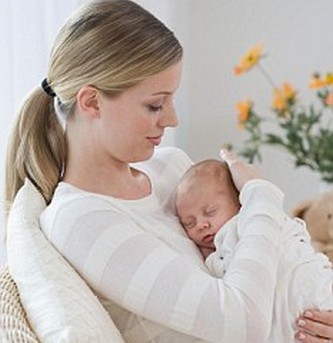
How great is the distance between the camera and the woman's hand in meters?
1.46

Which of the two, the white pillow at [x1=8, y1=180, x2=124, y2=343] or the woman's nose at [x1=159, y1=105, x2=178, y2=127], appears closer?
the white pillow at [x1=8, y1=180, x2=124, y2=343]

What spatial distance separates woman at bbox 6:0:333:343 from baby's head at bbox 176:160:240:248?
0.03m

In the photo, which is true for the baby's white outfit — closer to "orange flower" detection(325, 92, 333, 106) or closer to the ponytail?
the ponytail

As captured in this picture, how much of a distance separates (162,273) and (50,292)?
0.18m

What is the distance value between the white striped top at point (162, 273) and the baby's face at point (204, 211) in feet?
0.37

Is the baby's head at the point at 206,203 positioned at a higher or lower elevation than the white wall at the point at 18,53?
lower

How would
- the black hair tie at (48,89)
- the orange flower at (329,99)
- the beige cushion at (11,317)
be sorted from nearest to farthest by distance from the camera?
1. the beige cushion at (11,317)
2. the black hair tie at (48,89)
3. the orange flower at (329,99)

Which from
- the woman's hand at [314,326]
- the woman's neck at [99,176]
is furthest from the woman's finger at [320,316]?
the woman's neck at [99,176]

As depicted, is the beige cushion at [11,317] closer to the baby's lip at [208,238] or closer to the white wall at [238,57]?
the baby's lip at [208,238]

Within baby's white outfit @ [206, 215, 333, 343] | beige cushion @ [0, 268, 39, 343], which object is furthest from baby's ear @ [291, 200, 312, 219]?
beige cushion @ [0, 268, 39, 343]

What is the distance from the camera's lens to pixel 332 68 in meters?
3.01

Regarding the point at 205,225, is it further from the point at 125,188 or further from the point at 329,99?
the point at 329,99

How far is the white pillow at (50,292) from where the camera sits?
132cm

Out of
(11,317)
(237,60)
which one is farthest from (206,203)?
(237,60)
